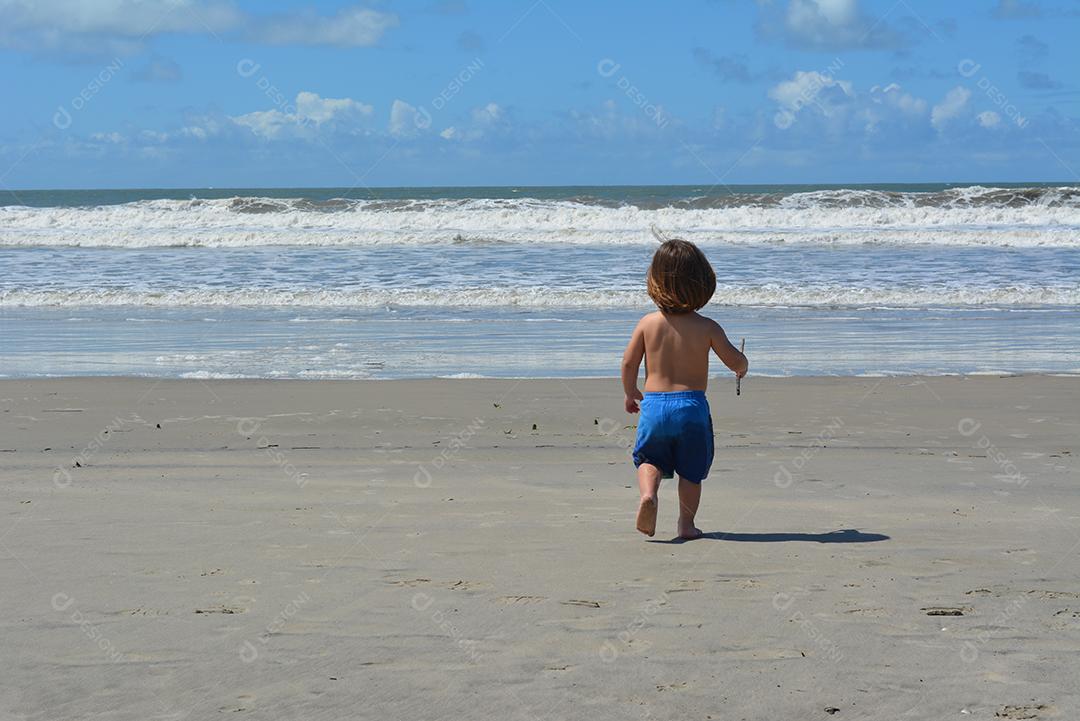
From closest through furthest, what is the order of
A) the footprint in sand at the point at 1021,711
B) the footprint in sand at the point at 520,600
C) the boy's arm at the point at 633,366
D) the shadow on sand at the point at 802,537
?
the footprint in sand at the point at 1021,711 < the footprint in sand at the point at 520,600 < the shadow on sand at the point at 802,537 < the boy's arm at the point at 633,366

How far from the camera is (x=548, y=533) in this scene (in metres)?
4.70

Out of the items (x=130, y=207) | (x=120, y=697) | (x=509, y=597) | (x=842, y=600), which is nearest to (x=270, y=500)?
Answer: (x=509, y=597)

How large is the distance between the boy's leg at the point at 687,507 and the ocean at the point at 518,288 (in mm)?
5224

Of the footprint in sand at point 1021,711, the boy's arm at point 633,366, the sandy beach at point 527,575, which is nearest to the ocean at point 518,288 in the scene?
the sandy beach at point 527,575

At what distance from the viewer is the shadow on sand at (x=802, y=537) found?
4.57 meters

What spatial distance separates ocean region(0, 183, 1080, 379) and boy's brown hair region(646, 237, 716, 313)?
5.25 metres

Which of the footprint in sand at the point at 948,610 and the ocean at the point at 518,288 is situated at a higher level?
the ocean at the point at 518,288

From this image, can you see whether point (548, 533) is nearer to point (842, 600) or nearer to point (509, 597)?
point (509, 597)

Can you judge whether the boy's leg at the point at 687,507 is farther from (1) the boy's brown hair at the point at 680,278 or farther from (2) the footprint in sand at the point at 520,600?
(2) the footprint in sand at the point at 520,600

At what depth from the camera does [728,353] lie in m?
4.69

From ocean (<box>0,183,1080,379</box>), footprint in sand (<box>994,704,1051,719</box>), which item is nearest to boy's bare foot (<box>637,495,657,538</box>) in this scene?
footprint in sand (<box>994,704,1051,719</box>)

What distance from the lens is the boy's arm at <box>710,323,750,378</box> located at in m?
4.62

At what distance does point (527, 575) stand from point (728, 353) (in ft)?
4.32

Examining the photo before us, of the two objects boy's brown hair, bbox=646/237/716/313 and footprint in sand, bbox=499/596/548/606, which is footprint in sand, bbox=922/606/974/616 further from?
boy's brown hair, bbox=646/237/716/313
